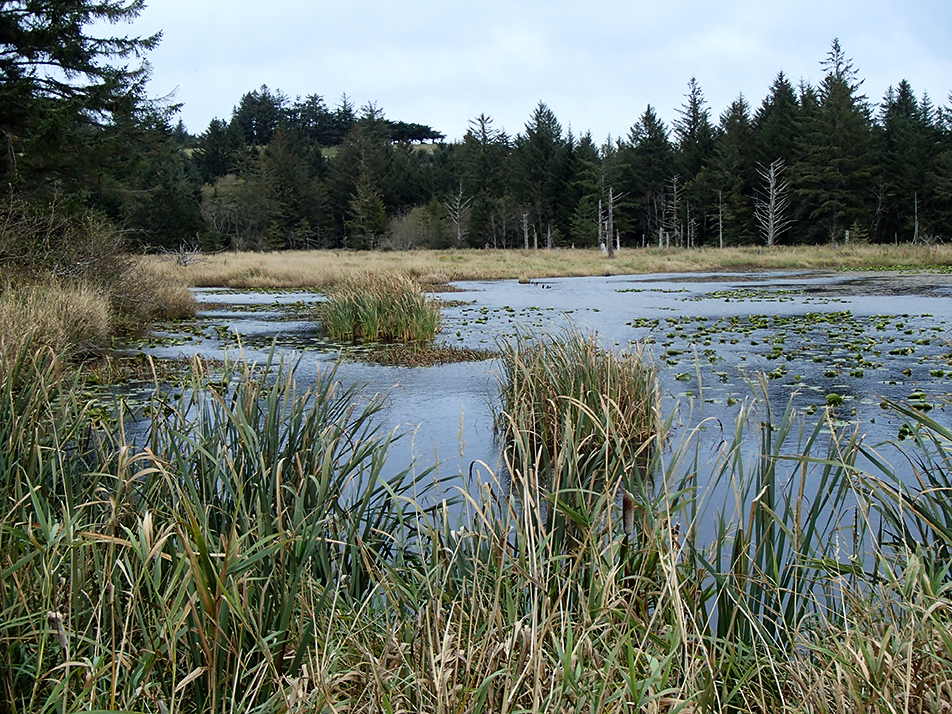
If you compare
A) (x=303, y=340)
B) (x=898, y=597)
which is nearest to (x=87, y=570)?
(x=898, y=597)

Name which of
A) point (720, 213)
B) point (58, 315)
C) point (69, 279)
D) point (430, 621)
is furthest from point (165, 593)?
point (720, 213)

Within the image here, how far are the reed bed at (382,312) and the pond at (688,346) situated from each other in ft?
1.59

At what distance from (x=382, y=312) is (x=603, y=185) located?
4597cm

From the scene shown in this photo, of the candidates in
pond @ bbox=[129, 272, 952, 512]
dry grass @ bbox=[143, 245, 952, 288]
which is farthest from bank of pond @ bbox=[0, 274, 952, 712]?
dry grass @ bbox=[143, 245, 952, 288]

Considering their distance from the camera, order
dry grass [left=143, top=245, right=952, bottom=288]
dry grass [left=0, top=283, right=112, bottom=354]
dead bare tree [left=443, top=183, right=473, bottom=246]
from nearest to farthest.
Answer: dry grass [left=0, top=283, right=112, bottom=354], dry grass [left=143, top=245, right=952, bottom=288], dead bare tree [left=443, top=183, right=473, bottom=246]

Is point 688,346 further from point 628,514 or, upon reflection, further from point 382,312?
point 628,514

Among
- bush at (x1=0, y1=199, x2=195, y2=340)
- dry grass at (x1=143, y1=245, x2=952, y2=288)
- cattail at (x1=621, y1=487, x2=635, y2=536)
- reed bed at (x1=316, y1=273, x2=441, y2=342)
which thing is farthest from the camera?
dry grass at (x1=143, y1=245, x2=952, y2=288)

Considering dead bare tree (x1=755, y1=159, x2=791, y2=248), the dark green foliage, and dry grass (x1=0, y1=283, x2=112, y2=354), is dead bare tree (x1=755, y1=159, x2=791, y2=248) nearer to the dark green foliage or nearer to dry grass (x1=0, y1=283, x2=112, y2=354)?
the dark green foliage

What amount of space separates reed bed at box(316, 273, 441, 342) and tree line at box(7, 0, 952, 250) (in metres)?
26.7

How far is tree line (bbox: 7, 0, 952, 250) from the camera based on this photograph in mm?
49156

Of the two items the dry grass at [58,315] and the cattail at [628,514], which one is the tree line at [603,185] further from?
the cattail at [628,514]

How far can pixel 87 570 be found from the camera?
2.64 meters

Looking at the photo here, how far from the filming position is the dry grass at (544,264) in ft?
98.2

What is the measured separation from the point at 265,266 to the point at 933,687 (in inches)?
1270
